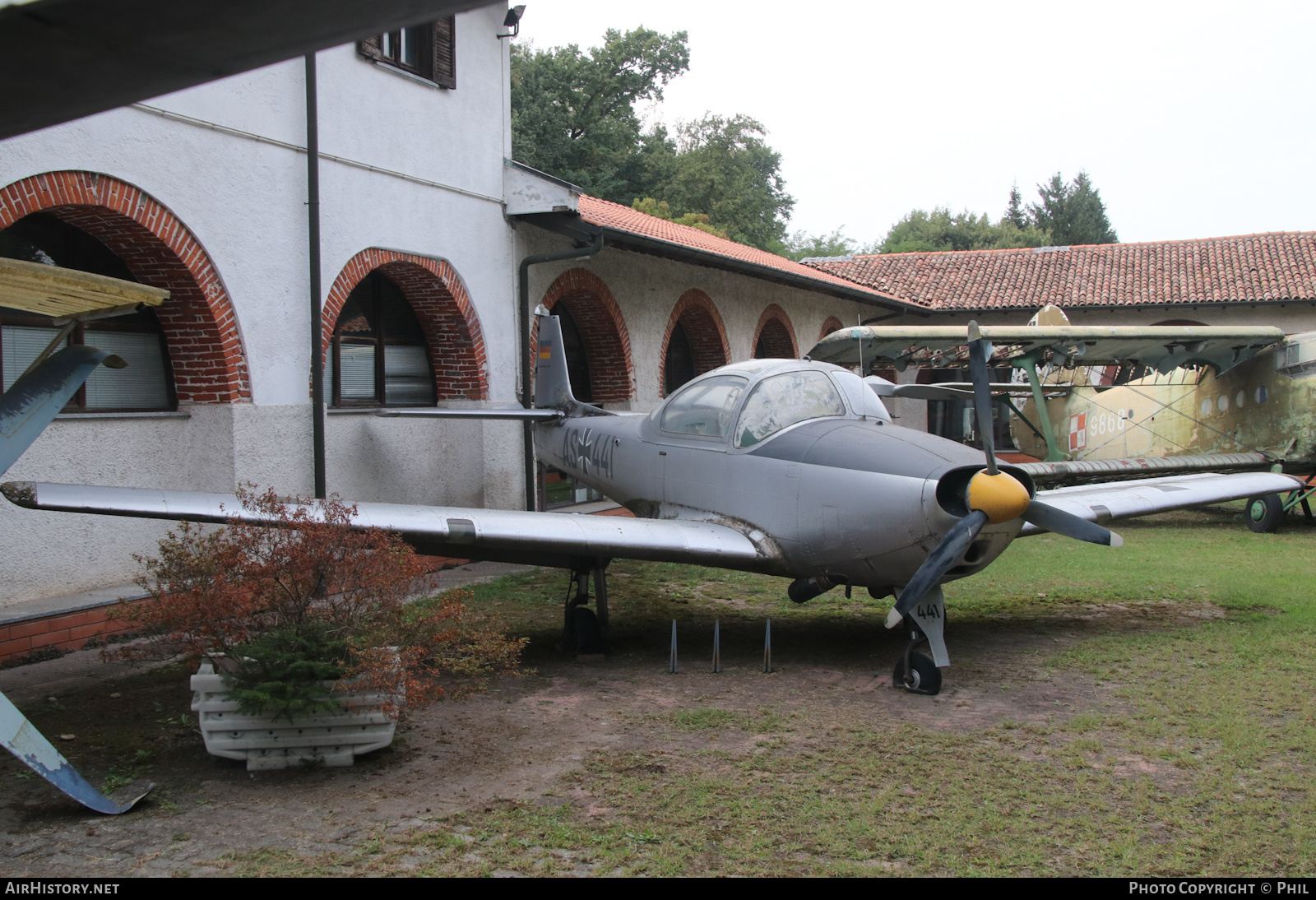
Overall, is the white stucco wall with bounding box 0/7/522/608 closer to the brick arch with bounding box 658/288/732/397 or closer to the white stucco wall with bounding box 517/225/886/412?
the white stucco wall with bounding box 517/225/886/412

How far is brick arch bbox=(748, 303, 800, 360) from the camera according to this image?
61.0ft

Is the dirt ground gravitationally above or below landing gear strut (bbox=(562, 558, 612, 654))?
below

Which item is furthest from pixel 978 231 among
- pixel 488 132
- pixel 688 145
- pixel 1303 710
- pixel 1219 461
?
pixel 1303 710

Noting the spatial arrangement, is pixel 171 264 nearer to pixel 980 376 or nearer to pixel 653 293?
pixel 980 376

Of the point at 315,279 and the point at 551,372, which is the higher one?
the point at 315,279

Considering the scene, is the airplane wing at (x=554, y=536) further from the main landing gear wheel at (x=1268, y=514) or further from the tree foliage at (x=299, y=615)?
the main landing gear wheel at (x=1268, y=514)

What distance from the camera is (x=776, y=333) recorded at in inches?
770

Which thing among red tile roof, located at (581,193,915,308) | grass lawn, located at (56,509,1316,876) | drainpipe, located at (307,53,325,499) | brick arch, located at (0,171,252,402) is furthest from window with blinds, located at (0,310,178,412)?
red tile roof, located at (581,193,915,308)

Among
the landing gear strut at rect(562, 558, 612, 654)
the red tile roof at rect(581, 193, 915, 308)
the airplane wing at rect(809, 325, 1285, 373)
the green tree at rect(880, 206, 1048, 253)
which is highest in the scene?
the green tree at rect(880, 206, 1048, 253)

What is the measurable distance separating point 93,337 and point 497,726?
5.00 metres

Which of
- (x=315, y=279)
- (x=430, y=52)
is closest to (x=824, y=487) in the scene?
(x=315, y=279)

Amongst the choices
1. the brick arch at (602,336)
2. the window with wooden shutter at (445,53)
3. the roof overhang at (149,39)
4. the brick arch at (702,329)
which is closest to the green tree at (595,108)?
the brick arch at (702,329)

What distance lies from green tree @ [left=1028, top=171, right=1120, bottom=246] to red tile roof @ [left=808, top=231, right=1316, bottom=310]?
142 feet

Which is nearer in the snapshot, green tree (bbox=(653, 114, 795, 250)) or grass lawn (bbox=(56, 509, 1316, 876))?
grass lawn (bbox=(56, 509, 1316, 876))
